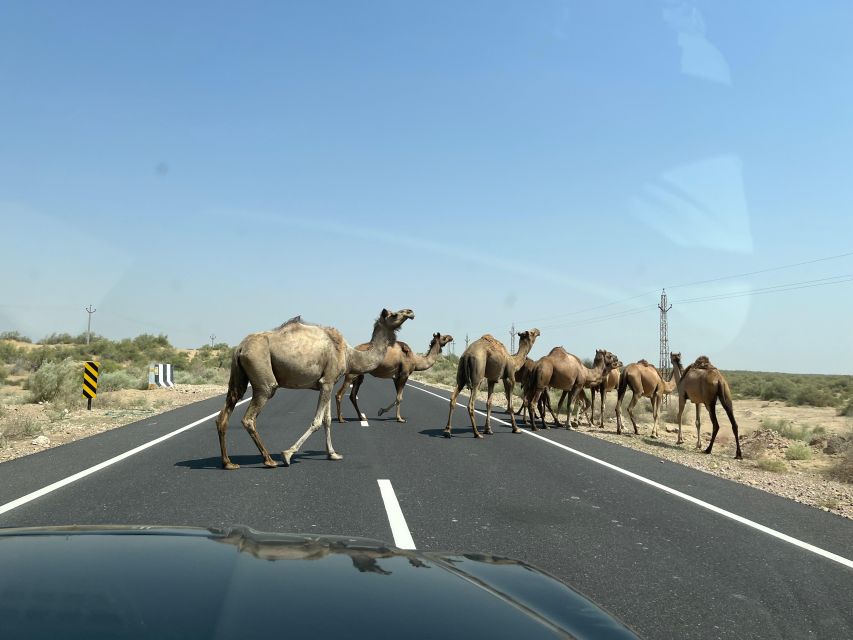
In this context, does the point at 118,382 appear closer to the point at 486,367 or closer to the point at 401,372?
the point at 401,372

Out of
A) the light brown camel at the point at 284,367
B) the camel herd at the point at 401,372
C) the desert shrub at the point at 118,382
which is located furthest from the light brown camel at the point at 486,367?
the desert shrub at the point at 118,382

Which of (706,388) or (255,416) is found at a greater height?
(706,388)

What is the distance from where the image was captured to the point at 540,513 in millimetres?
7352

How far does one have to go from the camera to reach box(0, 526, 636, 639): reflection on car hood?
Result: 1.94 meters

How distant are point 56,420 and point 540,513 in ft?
47.1

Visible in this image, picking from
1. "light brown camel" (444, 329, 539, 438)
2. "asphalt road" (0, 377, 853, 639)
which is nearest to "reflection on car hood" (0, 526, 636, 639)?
"asphalt road" (0, 377, 853, 639)

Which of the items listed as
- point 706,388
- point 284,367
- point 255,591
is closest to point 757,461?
point 706,388

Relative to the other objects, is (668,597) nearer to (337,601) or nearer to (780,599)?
(780,599)

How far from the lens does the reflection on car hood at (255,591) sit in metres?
1.94

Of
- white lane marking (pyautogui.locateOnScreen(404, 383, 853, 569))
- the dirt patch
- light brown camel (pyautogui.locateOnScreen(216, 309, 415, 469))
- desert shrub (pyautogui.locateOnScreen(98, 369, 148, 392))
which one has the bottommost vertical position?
the dirt patch

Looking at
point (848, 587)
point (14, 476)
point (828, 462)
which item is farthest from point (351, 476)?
point (828, 462)

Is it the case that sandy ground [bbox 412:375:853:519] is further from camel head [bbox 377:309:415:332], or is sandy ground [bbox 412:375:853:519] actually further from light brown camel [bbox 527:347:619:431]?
camel head [bbox 377:309:415:332]

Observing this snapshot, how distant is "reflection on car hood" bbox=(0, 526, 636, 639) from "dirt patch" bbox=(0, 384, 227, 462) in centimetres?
1032

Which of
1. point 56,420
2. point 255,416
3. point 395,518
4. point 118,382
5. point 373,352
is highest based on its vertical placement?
point 373,352
